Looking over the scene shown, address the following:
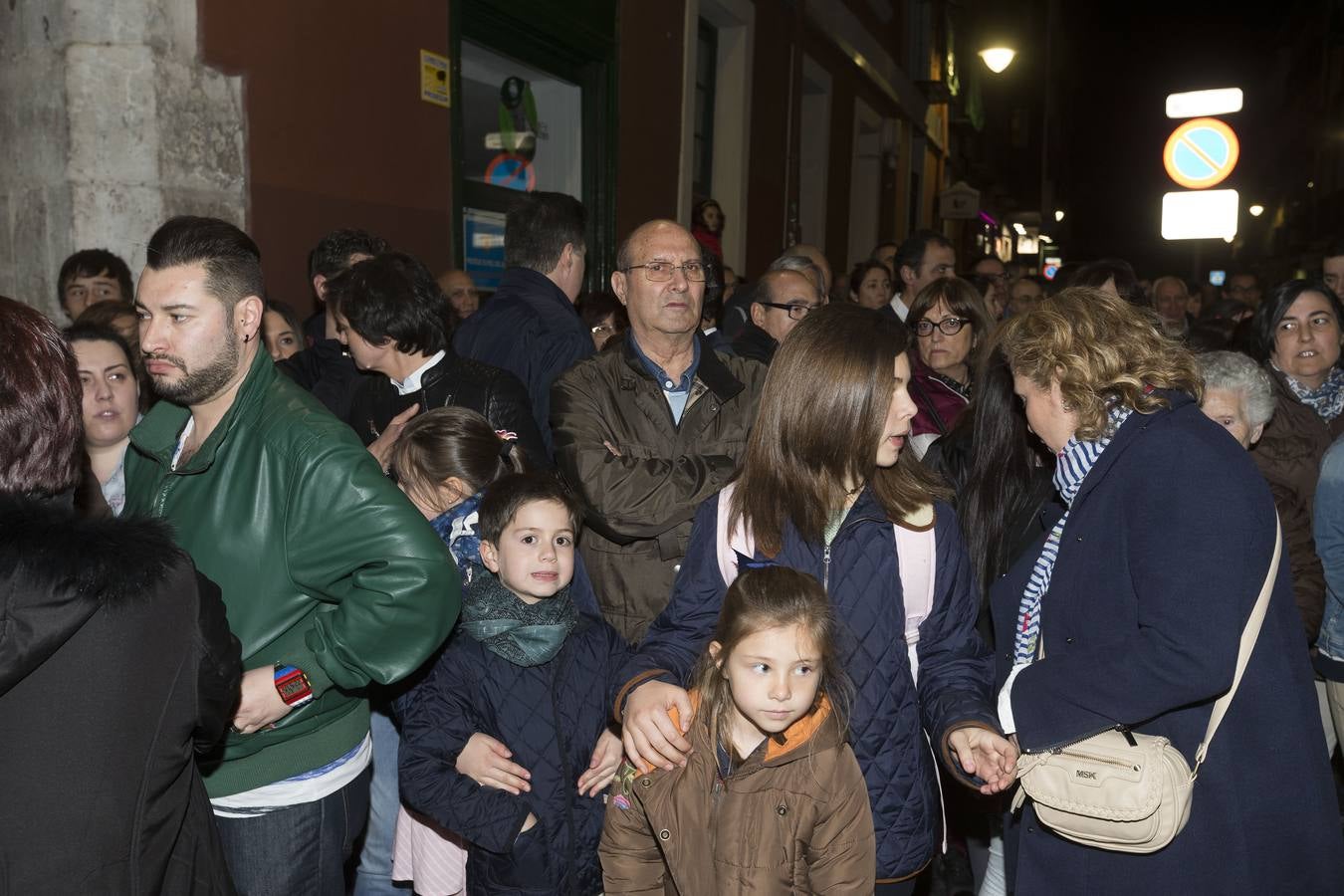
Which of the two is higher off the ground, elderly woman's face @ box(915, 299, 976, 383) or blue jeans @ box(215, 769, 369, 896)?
elderly woman's face @ box(915, 299, 976, 383)

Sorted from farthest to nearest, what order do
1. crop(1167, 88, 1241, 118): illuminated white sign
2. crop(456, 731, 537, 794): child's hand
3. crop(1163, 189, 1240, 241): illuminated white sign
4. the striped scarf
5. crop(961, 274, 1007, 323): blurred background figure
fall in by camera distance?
crop(1167, 88, 1241, 118): illuminated white sign, crop(1163, 189, 1240, 241): illuminated white sign, crop(961, 274, 1007, 323): blurred background figure, crop(456, 731, 537, 794): child's hand, the striped scarf

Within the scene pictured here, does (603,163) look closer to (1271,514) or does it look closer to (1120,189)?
(1271,514)

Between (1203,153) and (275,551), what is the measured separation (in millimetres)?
8321

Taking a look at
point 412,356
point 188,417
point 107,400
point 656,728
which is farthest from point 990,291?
point 188,417

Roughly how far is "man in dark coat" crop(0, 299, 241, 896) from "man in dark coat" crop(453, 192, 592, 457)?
2387 millimetres

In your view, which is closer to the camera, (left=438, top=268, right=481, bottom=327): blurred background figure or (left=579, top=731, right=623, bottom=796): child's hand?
(left=579, top=731, right=623, bottom=796): child's hand

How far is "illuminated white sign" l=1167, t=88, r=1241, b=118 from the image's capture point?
8.61m

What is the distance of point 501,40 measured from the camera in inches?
299

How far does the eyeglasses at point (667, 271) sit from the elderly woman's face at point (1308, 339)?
283cm

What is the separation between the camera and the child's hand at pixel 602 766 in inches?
109

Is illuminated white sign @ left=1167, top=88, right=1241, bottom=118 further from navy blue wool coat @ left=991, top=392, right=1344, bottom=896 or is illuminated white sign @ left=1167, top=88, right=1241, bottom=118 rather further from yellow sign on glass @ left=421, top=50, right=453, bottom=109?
navy blue wool coat @ left=991, top=392, right=1344, bottom=896

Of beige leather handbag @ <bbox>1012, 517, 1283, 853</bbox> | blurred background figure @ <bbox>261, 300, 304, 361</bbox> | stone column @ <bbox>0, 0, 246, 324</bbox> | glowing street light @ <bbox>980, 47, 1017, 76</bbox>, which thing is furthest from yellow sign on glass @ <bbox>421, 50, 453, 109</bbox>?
glowing street light @ <bbox>980, 47, 1017, 76</bbox>

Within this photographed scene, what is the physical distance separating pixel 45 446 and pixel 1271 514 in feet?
7.82

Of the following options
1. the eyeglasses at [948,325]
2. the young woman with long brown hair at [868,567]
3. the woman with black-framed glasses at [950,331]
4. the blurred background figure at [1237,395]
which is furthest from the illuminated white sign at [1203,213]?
the young woman with long brown hair at [868,567]
